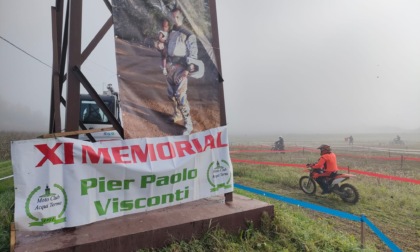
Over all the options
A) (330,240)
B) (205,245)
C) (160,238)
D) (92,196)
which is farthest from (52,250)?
(330,240)

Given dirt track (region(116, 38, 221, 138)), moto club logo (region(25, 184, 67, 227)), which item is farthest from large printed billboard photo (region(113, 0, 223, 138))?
moto club logo (region(25, 184, 67, 227))

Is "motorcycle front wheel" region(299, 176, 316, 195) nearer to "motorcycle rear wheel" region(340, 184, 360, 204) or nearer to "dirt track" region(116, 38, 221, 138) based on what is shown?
"motorcycle rear wheel" region(340, 184, 360, 204)

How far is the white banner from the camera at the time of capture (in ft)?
10.8

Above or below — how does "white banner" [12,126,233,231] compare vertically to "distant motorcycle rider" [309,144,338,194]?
above

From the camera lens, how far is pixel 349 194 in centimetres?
908

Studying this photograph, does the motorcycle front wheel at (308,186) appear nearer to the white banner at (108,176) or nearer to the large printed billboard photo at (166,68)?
the white banner at (108,176)

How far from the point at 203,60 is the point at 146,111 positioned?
1.32 meters

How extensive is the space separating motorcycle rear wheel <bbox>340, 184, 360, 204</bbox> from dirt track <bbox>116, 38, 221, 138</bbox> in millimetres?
6638

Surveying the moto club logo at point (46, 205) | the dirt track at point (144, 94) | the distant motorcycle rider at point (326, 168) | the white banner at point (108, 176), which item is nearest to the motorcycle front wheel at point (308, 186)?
the distant motorcycle rider at point (326, 168)

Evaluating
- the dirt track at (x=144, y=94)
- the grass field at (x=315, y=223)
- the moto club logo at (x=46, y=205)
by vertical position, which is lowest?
the grass field at (x=315, y=223)

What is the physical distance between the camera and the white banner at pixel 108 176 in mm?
3301

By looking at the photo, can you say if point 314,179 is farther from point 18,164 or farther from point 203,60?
point 18,164

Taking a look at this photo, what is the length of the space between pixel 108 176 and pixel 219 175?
1802 mm

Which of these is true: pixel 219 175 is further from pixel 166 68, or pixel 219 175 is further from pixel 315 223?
pixel 315 223
